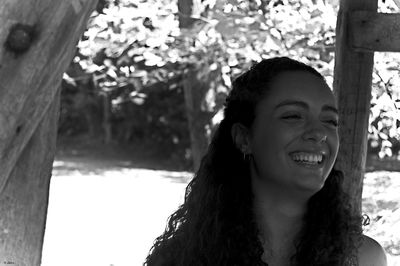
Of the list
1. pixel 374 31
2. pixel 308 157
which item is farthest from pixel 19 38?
pixel 374 31

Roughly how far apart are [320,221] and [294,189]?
17 centimetres

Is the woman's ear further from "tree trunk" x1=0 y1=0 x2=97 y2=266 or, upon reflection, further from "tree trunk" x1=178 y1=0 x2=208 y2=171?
"tree trunk" x1=178 y1=0 x2=208 y2=171

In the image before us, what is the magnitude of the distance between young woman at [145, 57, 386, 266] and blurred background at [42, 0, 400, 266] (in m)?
2.11

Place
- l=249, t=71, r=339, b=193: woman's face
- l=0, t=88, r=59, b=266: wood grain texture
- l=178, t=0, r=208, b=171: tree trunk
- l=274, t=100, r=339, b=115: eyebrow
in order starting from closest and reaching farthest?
l=249, t=71, r=339, b=193: woman's face
l=274, t=100, r=339, b=115: eyebrow
l=0, t=88, r=59, b=266: wood grain texture
l=178, t=0, r=208, b=171: tree trunk

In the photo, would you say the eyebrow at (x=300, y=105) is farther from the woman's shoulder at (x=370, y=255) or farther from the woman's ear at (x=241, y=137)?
the woman's shoulder at (x=370, y=255)

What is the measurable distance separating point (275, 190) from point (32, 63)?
87 cm

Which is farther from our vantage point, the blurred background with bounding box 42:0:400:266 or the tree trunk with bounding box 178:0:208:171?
the tree trunk with bounding box 178:0:208:171

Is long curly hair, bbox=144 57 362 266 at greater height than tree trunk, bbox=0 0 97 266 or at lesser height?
lesser

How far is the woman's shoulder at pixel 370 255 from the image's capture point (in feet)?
7.51

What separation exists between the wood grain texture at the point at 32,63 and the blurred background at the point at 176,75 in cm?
281

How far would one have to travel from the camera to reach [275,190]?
7.22 feet

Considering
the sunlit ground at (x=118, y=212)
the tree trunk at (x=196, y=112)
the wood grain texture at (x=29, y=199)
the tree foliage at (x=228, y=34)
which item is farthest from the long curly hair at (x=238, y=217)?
the tree trunk at (x=196, y=112)

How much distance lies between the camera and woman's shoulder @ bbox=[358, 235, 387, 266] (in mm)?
2289

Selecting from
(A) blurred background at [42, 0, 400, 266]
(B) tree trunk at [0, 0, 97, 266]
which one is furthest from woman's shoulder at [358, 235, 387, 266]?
(A) blurred background at [42, 0, 400, 266]
